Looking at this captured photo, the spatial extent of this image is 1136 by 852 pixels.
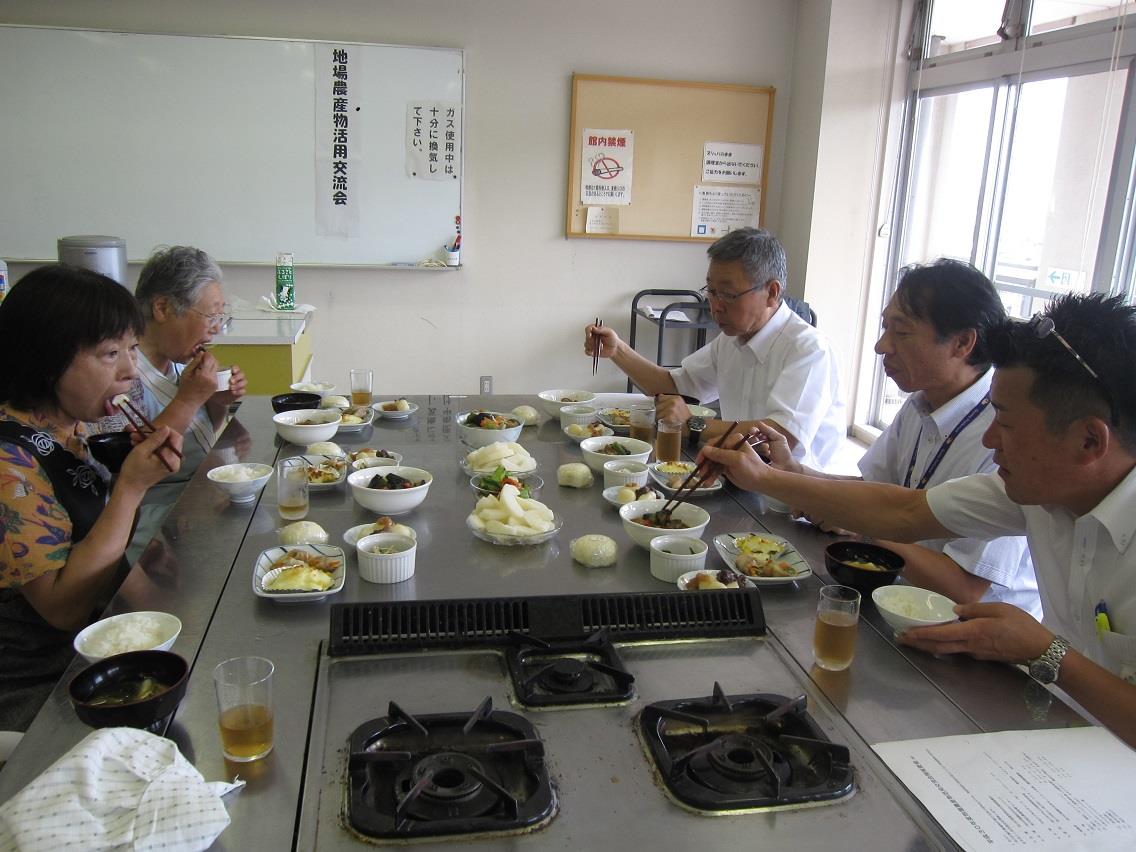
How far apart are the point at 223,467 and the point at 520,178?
3227mm

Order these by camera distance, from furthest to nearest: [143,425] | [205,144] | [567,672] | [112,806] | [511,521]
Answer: [205,144] < [143,425] < [511,521] < [567,672] < [112,806]

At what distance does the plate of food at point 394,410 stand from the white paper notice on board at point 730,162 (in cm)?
293

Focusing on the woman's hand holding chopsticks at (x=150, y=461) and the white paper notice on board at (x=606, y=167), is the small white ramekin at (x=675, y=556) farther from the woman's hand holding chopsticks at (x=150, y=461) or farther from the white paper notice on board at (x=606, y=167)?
the white paper notice on board at (x=606, y=167)

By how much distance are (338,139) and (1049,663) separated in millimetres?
4268

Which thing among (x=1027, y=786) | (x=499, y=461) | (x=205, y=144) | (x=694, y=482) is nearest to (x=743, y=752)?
(x=1027, y=786)

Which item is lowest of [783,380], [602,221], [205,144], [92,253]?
[783,380]

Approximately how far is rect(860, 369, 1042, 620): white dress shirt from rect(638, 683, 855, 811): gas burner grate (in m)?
0.89

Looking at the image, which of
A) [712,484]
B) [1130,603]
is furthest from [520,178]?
[1130,603]

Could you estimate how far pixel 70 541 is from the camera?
155 centimetres

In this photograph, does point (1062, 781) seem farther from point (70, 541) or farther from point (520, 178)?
point (520, 178)

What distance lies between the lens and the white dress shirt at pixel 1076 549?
1.37 m

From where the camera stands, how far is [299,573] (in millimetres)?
1463

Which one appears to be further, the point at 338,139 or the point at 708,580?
the point at 338,139

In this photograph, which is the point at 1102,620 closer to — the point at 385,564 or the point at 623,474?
the point at 623,474
